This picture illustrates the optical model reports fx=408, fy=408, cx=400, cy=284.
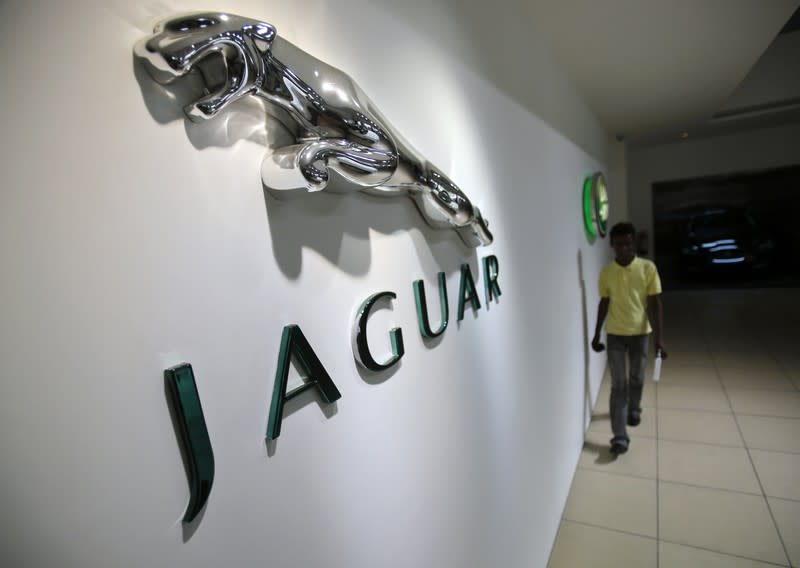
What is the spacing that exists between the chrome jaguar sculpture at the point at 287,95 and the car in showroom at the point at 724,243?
978cm

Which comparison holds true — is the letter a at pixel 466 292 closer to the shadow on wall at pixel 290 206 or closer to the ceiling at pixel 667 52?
the shadow on wall at pixel 290 206

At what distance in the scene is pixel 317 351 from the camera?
2.44ft

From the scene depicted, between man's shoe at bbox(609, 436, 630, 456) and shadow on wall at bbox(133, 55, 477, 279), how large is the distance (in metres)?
2.81

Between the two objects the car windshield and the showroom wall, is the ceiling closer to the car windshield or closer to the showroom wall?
the showroom wall

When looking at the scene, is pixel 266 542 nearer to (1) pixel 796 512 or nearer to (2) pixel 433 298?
(2) pixel 433 298

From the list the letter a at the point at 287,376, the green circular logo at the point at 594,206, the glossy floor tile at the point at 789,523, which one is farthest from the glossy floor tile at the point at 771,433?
the letter a at the point at 287,376

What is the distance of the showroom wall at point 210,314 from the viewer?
1.37 feet

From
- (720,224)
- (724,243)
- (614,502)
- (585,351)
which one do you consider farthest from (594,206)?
(724,243)

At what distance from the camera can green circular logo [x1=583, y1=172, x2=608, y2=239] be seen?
353 cm

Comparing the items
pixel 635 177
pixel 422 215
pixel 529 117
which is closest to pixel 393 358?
pixel 422 215

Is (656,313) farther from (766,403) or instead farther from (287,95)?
Answer: (287,95)

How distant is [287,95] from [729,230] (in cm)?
1033

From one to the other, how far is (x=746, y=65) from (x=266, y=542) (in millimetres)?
5152

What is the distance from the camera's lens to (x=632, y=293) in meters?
2.95
